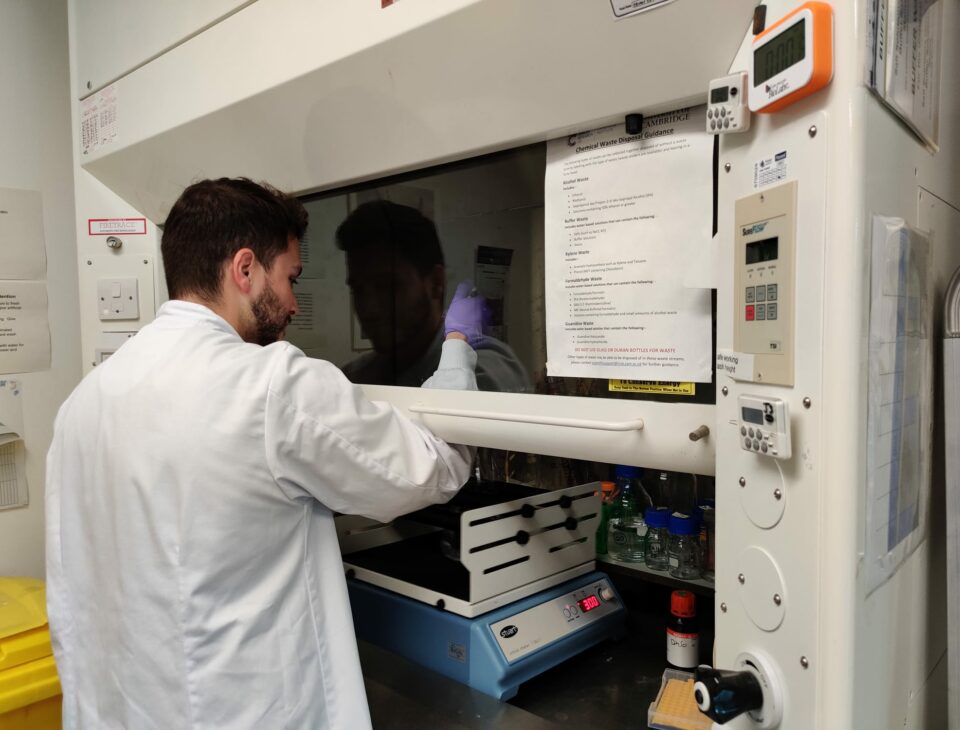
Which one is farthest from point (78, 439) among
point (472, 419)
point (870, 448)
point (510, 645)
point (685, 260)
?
point (870, 448)

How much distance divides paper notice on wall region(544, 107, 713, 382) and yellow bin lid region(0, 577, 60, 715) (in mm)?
1241

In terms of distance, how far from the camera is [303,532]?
1106 mm

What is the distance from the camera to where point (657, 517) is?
55.7 inches

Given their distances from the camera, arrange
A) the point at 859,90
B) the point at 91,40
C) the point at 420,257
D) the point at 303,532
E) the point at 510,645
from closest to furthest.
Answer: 1. the point at 859,90
2. the point at 303,532
3. the point at 510,645
4. the point at 420,257
5. the point at 91,40

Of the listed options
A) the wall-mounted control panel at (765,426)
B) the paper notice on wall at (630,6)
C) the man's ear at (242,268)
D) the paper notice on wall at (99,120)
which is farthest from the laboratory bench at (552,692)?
the paper notice on wall at (99,120)

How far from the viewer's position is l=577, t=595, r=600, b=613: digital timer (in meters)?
1.37

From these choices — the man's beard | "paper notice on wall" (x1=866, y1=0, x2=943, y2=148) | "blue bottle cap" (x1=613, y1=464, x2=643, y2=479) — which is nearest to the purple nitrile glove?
the man's beard

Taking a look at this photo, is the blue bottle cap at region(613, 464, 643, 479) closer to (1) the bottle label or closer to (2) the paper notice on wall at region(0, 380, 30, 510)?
(1) the bottle label

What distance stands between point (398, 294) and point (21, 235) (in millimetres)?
1164

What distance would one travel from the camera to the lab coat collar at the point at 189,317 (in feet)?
3.72

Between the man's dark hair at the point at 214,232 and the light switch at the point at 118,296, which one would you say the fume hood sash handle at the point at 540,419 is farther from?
the light switch at the point at 118,296

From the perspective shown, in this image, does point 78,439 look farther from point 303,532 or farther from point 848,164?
point 848,164

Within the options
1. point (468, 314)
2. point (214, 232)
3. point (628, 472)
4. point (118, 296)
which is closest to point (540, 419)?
point (468, 314)

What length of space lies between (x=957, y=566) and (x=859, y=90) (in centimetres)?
57
